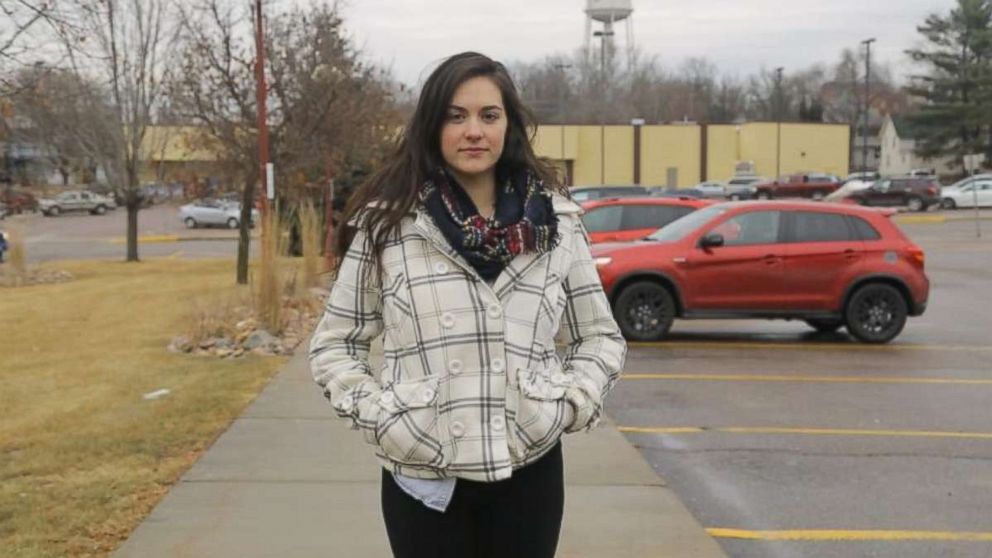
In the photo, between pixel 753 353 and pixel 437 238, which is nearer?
pixel 437 238

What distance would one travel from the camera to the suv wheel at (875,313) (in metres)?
11.7

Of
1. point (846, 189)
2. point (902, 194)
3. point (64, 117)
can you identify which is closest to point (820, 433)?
point (64, 117)

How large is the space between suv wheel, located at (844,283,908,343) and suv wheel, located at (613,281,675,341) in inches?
79.5

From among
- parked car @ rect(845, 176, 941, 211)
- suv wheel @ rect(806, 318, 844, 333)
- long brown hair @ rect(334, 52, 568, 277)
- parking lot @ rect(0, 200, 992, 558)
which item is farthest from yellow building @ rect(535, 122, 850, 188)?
long brown hair @ rect(334, 52, 568, 277)

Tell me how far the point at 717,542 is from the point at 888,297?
7660mm

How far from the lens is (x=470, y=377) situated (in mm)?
2307

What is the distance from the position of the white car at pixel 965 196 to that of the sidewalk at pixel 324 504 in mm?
47415

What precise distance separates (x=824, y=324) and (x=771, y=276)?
141 centimetres

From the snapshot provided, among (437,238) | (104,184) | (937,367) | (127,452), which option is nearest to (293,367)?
(127,452)

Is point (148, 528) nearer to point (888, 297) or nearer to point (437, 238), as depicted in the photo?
point (437, 238)

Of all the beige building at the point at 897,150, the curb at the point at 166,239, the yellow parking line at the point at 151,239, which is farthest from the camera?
the beige building at the point at 897,150

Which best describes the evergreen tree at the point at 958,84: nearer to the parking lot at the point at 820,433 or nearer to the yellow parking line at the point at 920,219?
the yellow parking line at the point at 920,219

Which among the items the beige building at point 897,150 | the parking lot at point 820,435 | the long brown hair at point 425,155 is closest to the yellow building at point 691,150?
the beige building at point 897,150

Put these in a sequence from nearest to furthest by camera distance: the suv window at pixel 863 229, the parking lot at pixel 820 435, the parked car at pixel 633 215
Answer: the parking lot at pixel 820 435
the suv window at pixel 863 229
the parked car at pixel 633 215
